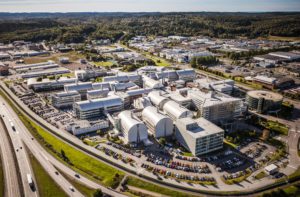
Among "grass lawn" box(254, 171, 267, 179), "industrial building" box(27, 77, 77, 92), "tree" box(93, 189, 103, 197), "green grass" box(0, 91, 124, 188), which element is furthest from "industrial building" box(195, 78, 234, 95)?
"tree" box(93, 189, 103, 197)

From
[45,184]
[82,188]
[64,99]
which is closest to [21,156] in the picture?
[45,184]

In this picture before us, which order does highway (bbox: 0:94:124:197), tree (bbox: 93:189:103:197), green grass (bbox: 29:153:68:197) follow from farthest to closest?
highway (bbox: 0:94:124:197) → green grass (bbox: 29:153:68:197) → tree (bbox: 93:189:103:197)

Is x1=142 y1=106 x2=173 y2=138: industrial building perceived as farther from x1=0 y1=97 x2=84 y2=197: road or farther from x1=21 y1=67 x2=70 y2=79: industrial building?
x1=21 y1=67 x2=70 y2=79: industrial building

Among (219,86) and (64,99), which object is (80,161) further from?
(219,86)

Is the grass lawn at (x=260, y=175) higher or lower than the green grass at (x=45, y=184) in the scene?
lower

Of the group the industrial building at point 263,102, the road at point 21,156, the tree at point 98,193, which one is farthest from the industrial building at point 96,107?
the industrial building at point 263,102

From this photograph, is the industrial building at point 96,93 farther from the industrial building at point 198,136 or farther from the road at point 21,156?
the industrial building at point 198,136
